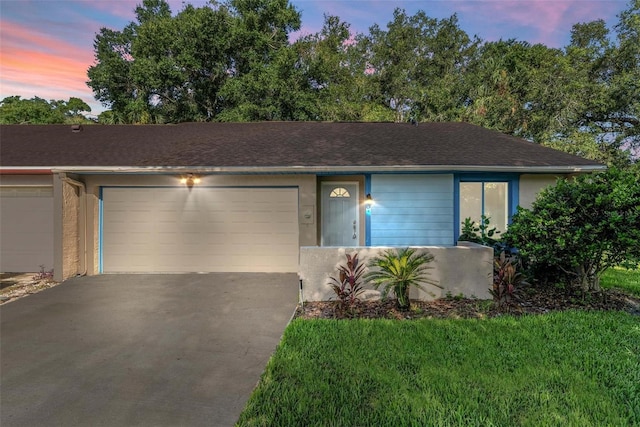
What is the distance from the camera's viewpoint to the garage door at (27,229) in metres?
7.81

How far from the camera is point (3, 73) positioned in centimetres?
936

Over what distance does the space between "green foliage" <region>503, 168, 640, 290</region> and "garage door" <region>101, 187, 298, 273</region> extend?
192 inches

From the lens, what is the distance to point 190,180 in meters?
7.71

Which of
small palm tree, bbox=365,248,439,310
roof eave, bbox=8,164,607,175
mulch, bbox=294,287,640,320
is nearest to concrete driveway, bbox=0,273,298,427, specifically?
mulch, bbox=294,287,640,320

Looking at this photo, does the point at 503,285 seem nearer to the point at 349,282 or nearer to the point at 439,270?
the point at 439,270

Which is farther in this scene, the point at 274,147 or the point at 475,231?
the point at 274,147

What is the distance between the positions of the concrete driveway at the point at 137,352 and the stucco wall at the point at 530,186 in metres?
5.91

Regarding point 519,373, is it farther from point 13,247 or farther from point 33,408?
point 13,247

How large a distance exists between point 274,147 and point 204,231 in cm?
278

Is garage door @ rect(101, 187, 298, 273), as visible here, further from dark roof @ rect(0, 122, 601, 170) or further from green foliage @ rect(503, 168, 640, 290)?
green foliage @ rect(503, 168, 640, 290)

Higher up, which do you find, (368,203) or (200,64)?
(200,64)

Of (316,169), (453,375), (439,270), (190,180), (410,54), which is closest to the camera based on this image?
(453,375)

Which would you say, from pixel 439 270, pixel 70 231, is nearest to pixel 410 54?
pixel 439 270

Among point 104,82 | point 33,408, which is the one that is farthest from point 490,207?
point 104,82
